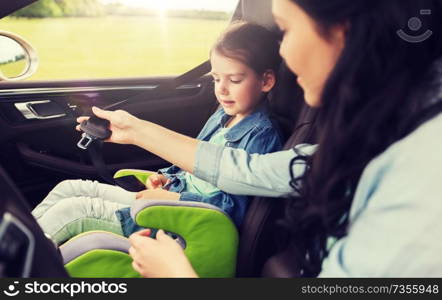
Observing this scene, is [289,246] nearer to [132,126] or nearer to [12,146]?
[132,126]

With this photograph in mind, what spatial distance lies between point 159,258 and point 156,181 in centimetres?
74

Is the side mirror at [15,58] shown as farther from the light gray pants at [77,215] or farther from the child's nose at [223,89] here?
the child's nose at [223,89]

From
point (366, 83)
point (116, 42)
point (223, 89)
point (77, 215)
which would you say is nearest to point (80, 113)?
point (77, 215)

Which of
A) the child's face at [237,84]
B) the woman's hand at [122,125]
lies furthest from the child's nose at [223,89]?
the woman's hand at [122,125]

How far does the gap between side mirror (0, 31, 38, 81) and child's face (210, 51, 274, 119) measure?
45.7 inches

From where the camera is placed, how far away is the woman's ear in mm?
1687

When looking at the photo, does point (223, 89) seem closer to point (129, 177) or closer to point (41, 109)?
point (129, 177)

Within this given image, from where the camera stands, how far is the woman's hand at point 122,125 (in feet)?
4.77

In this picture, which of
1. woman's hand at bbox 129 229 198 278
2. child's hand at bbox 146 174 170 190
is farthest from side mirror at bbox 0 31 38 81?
woman's hand at bbox 129 229 198 278

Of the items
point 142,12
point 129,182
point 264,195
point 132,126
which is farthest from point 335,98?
point 142,12

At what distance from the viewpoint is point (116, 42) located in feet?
15.6

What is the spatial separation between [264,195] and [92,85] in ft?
4.58

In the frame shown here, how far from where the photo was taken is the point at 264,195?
1.32 meters

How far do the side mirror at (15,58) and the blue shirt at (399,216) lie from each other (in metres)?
2.01
